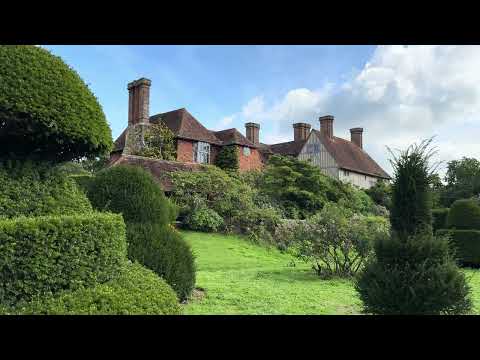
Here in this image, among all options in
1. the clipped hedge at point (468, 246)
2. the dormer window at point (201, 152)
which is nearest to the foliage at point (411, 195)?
the clipped hedge at point (468, 246)

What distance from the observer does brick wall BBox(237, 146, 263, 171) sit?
3149cm

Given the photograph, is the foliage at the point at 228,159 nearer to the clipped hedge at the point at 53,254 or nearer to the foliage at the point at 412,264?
the foliage at the point at 412,264

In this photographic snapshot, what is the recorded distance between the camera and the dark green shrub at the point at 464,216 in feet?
55.1

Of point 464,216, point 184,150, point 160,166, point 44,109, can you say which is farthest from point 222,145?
point 44,109

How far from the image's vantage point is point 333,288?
10375mm

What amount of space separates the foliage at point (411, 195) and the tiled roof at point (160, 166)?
16.0m

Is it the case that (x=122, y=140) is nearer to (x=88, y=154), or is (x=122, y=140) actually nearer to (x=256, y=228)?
(x=256, y=228)

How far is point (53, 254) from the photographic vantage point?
476cm

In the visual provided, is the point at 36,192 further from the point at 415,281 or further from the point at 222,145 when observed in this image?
the point at 222,145

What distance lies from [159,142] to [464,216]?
701 inches

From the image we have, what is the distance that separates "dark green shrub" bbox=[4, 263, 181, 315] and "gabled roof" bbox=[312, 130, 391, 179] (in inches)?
1283
